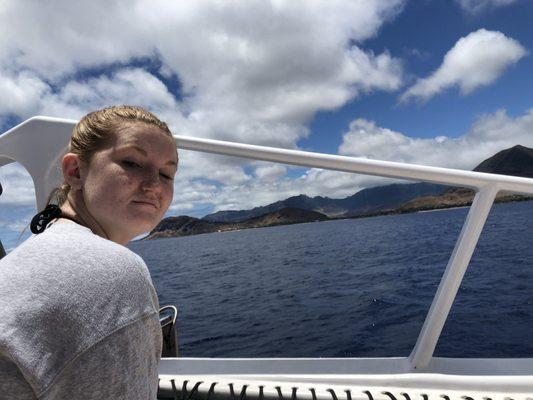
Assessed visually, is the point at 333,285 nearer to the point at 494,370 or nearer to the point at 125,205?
the point at 494,370

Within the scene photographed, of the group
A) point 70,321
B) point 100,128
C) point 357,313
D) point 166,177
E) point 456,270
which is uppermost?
point 100,128

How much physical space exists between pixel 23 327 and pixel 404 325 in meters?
12.0

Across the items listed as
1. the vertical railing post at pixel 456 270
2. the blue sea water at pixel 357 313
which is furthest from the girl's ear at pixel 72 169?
the blue sea water at pixel 357 313

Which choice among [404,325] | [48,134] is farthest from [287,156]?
[404,325]

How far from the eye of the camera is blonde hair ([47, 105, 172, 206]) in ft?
3.80

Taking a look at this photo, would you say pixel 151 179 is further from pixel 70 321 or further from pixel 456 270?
pixel 456 270

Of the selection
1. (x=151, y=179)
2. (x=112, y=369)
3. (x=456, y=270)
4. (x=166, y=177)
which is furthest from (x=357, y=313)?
(x=112, y=369)

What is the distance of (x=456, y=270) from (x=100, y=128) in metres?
1.83

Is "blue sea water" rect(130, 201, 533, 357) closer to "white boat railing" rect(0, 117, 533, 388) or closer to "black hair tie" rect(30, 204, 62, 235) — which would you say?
"white boat railing" rect(0, 117, 533, 388)

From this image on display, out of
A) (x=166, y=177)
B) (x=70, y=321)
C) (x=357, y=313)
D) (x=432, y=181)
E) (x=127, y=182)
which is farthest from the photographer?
(x=357, y=313)

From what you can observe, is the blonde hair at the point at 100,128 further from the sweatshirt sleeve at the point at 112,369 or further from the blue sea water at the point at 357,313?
the blue sea water at the point at 357,313

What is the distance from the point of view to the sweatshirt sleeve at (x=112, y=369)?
2.61 ft

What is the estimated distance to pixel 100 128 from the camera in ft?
3.85

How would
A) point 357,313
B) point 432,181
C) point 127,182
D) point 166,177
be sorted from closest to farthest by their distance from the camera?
1. point 127,182
2. point 166,177
3. point 432,181
4. point 357,313
